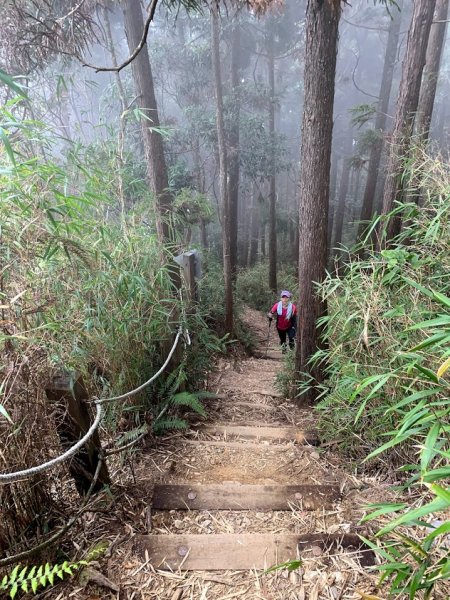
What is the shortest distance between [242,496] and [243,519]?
0.53 ft

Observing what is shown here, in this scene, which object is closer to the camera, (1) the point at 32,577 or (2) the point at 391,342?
(1) the point at 32,577

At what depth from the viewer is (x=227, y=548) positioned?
1.78m

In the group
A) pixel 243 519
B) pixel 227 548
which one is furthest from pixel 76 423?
pixel 243 519

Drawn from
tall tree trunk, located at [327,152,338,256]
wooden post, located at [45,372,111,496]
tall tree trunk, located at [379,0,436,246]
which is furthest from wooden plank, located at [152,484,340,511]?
tall tree trunk, located at [327,152,338,256]

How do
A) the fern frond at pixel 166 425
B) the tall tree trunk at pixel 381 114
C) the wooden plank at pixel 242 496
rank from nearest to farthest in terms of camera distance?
the wooden plank at pixel 242 496 < the fern frond at pixel 166 425 < the tall tree trunk at pixel 381 114

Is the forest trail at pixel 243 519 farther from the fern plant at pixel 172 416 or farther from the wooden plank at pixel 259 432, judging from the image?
the fern plant at pixel 172 416

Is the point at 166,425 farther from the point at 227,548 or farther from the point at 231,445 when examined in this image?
the point at 227,548

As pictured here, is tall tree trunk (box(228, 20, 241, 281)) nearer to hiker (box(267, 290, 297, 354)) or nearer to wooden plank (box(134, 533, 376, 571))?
hiker (box(267, 290, 297, 354))

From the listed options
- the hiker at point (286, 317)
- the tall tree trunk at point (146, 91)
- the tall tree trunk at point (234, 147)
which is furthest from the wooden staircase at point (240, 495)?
the tall tree trunk at point (234, 147)

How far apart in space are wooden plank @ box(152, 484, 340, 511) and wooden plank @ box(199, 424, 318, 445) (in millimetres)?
983

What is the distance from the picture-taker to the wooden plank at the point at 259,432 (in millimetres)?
3305

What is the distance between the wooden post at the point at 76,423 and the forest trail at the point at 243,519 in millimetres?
424

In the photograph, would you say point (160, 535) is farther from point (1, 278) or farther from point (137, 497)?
point (1, 278)

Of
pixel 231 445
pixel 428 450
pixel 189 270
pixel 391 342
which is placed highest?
pixel 428 450
